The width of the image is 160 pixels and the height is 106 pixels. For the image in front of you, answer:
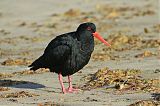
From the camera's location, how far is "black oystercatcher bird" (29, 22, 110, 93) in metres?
9.44

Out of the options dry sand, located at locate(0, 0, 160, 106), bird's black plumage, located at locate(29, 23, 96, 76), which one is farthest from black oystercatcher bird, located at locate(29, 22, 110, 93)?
dry sand, located at locate(0, 0, 160, 106)

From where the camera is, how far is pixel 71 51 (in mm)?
9422

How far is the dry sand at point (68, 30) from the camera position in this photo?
28.9ft

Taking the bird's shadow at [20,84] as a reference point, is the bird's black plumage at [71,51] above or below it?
above

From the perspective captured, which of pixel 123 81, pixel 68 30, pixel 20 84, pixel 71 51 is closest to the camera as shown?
pixel 71 51

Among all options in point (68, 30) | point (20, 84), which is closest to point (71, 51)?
point (20, 84)

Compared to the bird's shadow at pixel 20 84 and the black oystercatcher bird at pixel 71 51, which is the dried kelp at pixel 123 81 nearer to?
the black oystercatcher bird at pixel 71 51

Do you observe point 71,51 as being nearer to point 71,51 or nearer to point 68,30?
point 71,51

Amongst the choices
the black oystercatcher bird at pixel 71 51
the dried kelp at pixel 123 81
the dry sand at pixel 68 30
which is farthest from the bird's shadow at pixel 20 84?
the dried kelp at pixel 123 81

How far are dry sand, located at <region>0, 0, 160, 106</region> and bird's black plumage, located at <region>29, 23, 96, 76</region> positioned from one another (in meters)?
0.47

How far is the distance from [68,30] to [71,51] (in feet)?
34.6

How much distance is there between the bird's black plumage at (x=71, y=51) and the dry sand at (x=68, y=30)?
0.47 metres

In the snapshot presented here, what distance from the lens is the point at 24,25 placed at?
21.3m

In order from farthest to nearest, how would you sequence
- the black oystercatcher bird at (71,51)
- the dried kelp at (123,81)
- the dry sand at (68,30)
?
1. the black oystercatcher bird at (71,51)
2. the dried kelp at (123,81)
3. the dry sand at (68,30)
